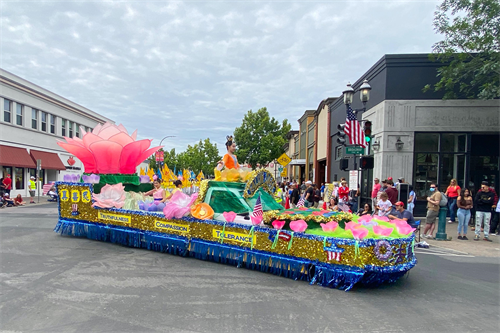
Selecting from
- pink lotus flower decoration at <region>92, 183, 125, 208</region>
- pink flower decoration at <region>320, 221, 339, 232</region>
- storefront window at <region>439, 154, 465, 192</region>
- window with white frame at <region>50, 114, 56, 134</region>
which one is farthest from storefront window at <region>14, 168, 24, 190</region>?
storefront window at <region>439, 154, 465, 192</region>

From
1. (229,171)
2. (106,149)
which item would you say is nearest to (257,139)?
(106,149)

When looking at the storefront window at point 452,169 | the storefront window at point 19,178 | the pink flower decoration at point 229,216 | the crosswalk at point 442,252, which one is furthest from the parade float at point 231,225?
the storefront window at point 19,178

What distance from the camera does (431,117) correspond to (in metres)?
12.6

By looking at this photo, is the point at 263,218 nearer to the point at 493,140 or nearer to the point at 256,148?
the point at 493,140

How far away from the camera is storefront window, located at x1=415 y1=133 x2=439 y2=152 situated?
1283 centimetres

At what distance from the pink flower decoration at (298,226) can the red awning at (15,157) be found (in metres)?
22.0

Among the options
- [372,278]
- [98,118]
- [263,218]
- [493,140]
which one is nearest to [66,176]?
[263,218]

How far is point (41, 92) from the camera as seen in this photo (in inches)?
1004

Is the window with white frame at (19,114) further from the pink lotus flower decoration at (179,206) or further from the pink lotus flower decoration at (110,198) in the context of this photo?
the pink lotus flower decoration at (179,206)

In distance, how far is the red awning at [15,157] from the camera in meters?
19.9

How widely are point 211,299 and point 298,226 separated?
170 cm

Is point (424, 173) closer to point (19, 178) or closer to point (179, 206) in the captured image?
point (179, 206)

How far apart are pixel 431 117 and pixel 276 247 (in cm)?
1102

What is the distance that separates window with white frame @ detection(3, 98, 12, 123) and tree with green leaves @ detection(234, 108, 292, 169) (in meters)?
20.3
